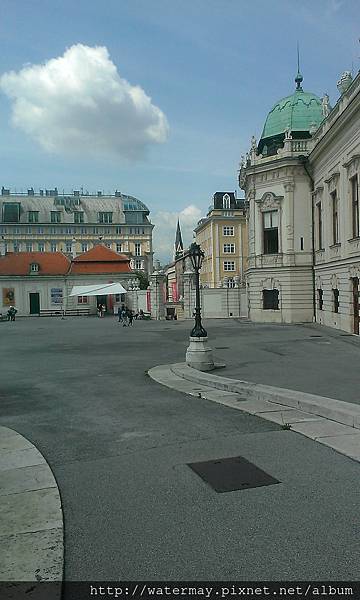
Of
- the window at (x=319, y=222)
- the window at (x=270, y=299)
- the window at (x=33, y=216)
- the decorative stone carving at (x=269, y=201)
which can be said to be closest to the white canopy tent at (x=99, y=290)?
the window at (x=270, y=299)

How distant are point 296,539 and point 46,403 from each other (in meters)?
7.13

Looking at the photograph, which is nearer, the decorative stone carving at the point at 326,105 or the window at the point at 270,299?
the decorative stone carving at the point at 326,105

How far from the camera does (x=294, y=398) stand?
945 centimetres

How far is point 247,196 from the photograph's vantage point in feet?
129

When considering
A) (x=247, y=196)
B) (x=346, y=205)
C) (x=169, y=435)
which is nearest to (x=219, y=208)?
(x=247, y=196)

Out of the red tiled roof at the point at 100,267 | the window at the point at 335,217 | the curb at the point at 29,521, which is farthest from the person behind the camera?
the red tiled roof at the point at 100,267

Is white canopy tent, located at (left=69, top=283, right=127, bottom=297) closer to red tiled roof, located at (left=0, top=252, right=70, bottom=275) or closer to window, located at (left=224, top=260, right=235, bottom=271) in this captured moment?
red tiled roof, located at (left=0, top=252, right=70, bottom=275)

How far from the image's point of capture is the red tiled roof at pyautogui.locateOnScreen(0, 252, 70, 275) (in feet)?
204

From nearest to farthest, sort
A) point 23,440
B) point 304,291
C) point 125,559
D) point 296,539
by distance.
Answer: point 125,559 → point 296,539 → point 23,440 → point 304,291

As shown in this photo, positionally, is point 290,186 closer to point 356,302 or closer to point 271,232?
point 271,232

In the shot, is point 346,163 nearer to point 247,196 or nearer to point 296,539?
point 247,196

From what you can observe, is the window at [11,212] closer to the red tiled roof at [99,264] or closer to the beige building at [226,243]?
the beige building at [226,243]

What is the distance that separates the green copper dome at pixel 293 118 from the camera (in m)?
38.0

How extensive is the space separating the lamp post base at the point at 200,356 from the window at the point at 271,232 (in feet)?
76.8
